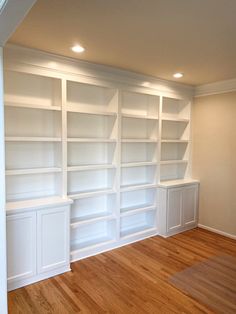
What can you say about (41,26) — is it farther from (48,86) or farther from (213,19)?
(213,19)

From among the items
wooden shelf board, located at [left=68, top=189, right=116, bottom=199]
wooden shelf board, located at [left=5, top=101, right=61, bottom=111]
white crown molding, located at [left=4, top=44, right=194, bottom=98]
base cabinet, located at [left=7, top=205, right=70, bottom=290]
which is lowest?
base cabinet, located at [left=7, top=205, right=70, bottom=290]

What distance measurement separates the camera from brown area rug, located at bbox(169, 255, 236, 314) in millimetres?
2469

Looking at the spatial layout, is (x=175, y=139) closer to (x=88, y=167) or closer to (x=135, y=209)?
(x=135, y=209)

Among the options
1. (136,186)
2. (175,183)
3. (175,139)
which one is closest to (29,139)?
(136,186)

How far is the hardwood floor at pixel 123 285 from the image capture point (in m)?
2.37

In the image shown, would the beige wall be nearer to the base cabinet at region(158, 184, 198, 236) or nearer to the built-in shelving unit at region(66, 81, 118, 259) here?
the base cabinet at region(158, 184, 198, 236)

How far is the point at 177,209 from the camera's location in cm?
421

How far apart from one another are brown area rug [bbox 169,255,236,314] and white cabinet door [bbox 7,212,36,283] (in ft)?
5.17

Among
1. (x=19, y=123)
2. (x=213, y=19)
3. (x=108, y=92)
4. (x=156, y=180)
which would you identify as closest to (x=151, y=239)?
(x=156, y=180)

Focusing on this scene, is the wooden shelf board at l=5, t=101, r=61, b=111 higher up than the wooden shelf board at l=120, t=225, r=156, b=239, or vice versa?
the wooden shelf board at l=5, t=101, r=61, b=111

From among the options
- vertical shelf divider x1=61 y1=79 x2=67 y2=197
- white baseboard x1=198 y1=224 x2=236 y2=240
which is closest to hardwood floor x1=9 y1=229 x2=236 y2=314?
white baseboard x1=198 y1=224 x2=236 y2=240

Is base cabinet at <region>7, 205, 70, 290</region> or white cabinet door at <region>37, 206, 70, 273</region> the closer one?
base cabinet at <region>7, 205, 70, 290</region>

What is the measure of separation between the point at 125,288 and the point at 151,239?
1410mm

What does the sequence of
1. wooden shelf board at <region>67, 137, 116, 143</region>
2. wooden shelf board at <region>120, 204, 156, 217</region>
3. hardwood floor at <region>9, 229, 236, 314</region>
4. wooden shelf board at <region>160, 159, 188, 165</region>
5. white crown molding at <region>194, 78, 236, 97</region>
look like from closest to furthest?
1. hardwood floor at <region>9, 229, 236, 314</region>
2. wooden shelf board at <region>67, 137, 116, 143</region>
3. wooden shelf board at <region>120, 204, 156, 217</region>
4. white crown molding at <region>194, 78, 236, 97</region>
5. wooden shelf board at <region>160, 159, 188, 165</region>
